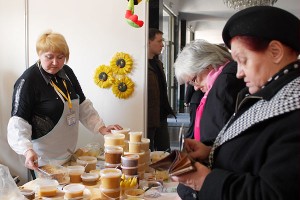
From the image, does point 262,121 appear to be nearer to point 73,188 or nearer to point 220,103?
point 220,103

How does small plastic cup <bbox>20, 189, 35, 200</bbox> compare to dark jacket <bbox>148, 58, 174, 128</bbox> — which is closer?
small plastic cup <bbox>20, 189, 35, 200</bbox>

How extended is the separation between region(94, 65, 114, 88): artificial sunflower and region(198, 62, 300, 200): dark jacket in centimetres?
202

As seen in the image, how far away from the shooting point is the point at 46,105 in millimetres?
2217

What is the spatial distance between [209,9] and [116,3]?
78cm

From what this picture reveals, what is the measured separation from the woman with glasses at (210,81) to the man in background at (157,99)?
3.41ft

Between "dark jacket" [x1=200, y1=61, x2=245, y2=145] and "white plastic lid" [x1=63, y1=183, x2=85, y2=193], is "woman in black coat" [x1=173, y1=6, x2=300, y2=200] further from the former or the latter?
"white plastic lid" [x1=63, y1=183, x2=85, y2=193]

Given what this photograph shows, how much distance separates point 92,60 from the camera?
299cm

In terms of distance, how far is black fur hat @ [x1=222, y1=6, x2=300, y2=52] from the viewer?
35.8 inches

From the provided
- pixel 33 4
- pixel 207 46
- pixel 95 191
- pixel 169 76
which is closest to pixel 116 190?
pixel 95 191

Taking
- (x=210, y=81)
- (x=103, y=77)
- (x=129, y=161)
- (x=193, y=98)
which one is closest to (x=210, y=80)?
(x=210, y=81)

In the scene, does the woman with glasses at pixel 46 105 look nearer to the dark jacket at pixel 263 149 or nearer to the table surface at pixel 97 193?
the table surface at pixel 97 193

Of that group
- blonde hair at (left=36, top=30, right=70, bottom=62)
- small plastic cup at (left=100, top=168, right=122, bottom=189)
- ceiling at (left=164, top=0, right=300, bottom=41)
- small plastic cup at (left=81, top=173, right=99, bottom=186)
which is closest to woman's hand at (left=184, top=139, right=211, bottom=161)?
small plastic cup at (left=100, top=168, right=122, bottom=189)

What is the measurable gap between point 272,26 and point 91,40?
7.37ft

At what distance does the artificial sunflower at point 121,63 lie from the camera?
2.90 metres
